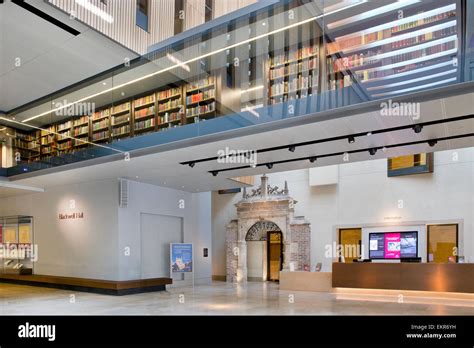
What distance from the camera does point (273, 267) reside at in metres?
16.9

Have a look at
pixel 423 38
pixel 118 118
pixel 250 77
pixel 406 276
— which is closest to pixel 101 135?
pixel 118 118

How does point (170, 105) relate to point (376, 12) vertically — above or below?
below

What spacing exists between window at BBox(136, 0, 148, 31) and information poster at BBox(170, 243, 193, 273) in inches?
244

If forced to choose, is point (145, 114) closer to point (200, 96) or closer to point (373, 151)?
point (200, 96)

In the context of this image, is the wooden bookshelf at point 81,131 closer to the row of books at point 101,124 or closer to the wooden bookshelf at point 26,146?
the row of books at point 101,124

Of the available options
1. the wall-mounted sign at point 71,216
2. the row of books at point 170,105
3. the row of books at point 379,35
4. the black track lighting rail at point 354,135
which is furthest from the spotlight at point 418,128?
the wall-mounted sign at point 71,216

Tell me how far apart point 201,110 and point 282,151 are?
187 centimetres

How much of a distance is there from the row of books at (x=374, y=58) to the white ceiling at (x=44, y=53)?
5.13 m

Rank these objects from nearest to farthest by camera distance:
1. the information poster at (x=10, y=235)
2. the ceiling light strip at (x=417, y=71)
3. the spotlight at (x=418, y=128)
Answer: the ceiling light strip at (x=417, y=71), the spotlight at (x=418, y=128), the information poster at (x=10, y=235)

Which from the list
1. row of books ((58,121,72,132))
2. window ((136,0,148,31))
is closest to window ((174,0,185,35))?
window ((136,0,148,31))

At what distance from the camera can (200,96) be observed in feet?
29.6

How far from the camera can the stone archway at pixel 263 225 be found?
51.1ft

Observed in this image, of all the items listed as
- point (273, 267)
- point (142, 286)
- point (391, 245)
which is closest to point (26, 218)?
point (142, 286)
